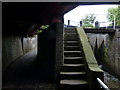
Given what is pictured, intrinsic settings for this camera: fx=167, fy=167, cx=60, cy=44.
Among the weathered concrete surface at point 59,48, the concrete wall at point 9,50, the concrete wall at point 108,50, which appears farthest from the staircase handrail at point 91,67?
the concrete wall at point 108,50

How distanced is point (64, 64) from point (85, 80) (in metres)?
0.90

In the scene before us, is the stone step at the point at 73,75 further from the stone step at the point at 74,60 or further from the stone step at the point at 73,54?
the stone step at the point at 73,54

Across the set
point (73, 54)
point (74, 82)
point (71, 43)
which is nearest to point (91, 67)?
point (74, 82)

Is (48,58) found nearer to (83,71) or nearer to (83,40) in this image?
(83,40)

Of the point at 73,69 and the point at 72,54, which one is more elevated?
the point at 72,54

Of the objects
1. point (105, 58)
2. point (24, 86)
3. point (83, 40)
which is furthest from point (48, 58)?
point (105, 58)

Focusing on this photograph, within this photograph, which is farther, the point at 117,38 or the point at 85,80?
the point at 117,38

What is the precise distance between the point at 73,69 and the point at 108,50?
20.8ft

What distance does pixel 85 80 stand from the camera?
173 inches

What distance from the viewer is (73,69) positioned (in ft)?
15.9

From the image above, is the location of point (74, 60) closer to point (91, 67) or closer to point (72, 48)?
point (72, 48)

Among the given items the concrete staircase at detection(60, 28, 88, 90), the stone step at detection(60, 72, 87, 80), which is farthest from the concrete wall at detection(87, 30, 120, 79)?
the stone step at detection(60, 72, 87, 80)

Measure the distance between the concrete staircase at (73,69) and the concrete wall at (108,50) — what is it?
140 inches

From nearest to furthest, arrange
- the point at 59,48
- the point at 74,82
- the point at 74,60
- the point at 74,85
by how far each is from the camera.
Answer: the point at 74,85
the point at 74,82
the point at 59,48
the point at 74,60
